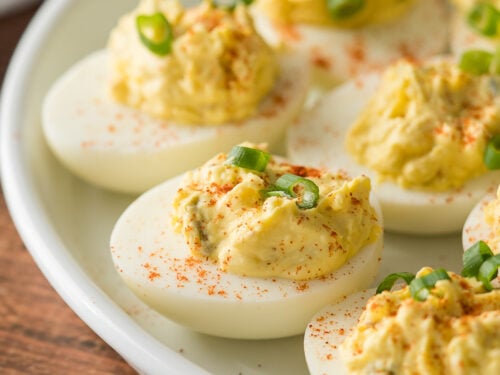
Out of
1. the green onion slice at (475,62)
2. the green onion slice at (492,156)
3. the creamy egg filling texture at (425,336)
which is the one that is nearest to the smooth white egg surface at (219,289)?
the creamy egg filling texture at (425,336)

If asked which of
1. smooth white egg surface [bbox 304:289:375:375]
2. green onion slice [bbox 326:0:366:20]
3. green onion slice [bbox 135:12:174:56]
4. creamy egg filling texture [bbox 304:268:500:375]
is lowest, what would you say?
smooth white egg surface [bbox 304:289:375:375]

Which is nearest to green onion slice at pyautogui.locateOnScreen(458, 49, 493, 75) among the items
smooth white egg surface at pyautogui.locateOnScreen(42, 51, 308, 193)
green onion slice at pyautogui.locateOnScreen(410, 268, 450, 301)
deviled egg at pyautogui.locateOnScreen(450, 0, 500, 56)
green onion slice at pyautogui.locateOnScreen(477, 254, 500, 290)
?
deviled egg at pyautogui.locateOnScreen(450, 0, 500, 56)

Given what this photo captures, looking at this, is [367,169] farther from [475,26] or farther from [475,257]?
[475,26]

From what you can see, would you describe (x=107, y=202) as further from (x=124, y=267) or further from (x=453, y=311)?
(x=453, y=311)

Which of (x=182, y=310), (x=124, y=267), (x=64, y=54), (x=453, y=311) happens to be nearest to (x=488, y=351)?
(x=453, y=311)

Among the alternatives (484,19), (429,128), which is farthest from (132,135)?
(484,19)

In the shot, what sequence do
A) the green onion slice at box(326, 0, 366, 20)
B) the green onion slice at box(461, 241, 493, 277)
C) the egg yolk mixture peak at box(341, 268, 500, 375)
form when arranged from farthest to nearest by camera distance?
the green onion slice at box(326, 0, 366, 20)
the green onion slice at box(461, 241, 493, 277)
the egg yolk mixture peak at box(341, 268, 500, 375)

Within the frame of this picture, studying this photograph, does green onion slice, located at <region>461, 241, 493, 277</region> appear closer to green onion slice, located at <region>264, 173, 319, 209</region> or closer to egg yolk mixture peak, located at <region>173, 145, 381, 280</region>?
egg yolk mixture peak, located at <region>173, 145, 381, 280</region>
